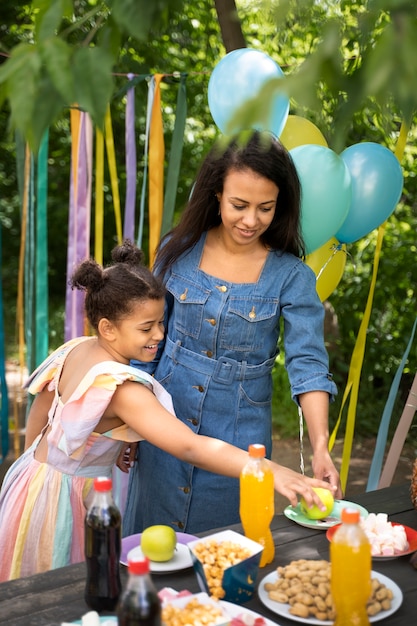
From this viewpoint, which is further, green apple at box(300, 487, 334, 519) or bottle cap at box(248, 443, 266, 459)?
green apple at box(300, 487, 334, 519)

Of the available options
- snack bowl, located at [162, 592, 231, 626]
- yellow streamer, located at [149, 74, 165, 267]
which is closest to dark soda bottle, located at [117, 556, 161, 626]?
snack bowl, located at [162, 592, 231, 626]

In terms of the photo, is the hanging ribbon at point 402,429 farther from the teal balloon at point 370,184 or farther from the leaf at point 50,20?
the leaf at point 50,20

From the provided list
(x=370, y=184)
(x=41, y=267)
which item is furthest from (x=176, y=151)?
(x=370, y=184)

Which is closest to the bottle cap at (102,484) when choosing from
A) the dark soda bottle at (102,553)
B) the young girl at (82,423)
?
the dark soda bottle at (102,553)

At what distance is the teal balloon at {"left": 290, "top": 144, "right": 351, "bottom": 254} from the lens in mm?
2695

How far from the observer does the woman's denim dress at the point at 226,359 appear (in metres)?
2.32

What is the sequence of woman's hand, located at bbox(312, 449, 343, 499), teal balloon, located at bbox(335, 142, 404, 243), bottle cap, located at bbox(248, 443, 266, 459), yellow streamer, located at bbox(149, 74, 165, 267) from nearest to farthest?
bottle cap, located at bbox(248, 443, 266, 459) < woman's hand, located at bbox(312, 449, 343, 499) < teal balloon, located at bbox(335, 142, 404, 243) < yellow streamer, located at bbox(149, 74, 165, 267)

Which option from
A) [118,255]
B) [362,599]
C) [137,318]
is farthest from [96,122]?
[118,255]

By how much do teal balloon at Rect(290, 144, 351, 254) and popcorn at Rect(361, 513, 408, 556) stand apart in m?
1.15

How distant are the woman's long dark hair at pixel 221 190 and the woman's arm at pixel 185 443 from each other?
55cm

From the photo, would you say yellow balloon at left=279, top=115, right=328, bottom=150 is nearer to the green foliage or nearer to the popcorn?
the green foliage

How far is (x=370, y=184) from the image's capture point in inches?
115

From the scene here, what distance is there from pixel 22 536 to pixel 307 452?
3572mm

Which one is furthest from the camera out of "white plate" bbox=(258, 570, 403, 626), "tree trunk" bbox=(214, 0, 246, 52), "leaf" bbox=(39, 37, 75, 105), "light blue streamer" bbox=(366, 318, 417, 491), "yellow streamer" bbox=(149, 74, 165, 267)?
"tree trunk" bbox=(214, 0, 246, 52)
